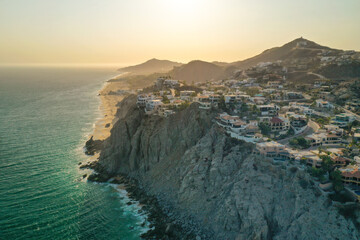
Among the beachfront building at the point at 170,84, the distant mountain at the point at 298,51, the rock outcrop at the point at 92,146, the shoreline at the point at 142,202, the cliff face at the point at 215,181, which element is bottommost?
the shoreline at the point at 142,202

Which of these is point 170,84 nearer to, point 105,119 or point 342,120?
point 105,119

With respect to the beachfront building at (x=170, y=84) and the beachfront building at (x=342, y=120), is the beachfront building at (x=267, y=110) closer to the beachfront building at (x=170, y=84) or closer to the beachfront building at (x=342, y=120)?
the beachfront building at (x=342, y=120)

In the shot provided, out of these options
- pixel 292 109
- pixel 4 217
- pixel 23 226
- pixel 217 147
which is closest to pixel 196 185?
pixel 217 147

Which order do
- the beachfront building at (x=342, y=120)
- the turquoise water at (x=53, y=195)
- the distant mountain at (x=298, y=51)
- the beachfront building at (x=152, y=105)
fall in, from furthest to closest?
the distant mountain at (x=298, y=51)
the beachfront building at (x=152, y=105)
the beachfront building at (x=342, y=120)
the turquoise water at (x=53, y=195)

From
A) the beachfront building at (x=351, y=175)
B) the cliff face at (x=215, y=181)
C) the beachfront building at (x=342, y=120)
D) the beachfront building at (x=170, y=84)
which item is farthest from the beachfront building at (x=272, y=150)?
the beachfront building at (x=170, y=84)

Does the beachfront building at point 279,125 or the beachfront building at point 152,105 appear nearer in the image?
the beachfront building at point 279,125

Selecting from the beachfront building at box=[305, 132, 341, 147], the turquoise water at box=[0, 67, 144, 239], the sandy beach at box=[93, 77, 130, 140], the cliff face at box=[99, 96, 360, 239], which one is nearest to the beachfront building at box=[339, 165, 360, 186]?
the cliff face at box=[99, 96, 360, 239]

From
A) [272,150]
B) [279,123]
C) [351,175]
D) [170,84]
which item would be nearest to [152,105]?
[279,123]

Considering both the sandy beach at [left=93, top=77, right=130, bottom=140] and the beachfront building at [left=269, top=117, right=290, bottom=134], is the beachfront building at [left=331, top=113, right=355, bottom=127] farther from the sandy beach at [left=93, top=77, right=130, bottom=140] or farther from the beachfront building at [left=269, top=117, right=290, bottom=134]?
the sandy beach at [left=93, top=77, right=130, bottom=140]
